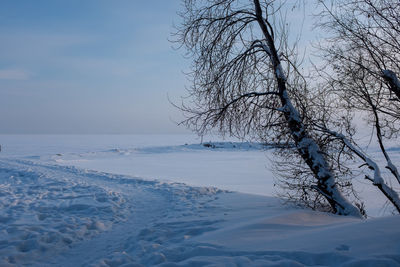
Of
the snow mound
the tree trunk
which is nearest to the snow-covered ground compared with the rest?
the snow mound

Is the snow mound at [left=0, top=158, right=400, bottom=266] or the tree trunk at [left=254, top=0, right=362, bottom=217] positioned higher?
the tree trunk at [left=254, top=0, right=362, bottom=217]

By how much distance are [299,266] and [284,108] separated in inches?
161

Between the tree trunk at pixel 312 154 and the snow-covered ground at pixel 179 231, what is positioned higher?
the tree trunk at pixel 312 154

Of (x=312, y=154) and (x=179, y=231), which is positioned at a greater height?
(x=312, y=154)

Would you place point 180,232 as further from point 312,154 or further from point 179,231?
point 312,154

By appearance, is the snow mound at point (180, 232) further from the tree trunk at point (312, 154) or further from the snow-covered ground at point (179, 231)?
the tree trunk at point (312, 154)

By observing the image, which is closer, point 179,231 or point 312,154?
point 179,231

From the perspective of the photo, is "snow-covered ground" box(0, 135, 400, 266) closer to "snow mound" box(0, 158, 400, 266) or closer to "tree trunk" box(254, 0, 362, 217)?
"snow mound" box(0, 158, 400, 266)

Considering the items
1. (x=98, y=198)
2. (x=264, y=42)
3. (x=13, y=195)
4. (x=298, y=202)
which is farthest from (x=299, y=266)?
(x=13, y=195)

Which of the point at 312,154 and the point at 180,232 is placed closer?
the point at 180,232

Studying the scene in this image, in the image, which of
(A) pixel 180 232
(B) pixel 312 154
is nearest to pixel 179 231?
(A) pixel 180 232

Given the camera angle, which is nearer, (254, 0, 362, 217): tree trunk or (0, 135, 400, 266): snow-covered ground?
(0, 135, 400, 266): snow-covered ground

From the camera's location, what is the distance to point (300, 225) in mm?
5070

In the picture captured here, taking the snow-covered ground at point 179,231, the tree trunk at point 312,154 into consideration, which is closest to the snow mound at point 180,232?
the snow-covered ground at point 179,231
